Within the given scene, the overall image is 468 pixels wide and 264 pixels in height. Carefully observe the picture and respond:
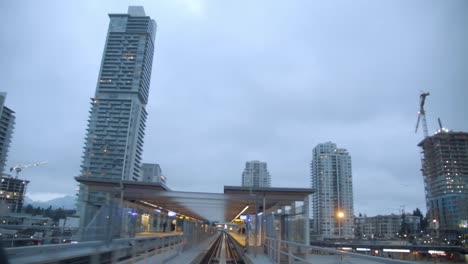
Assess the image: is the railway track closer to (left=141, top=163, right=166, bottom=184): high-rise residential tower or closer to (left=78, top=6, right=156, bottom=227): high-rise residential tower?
(left=78, top=6, right=156, bottom=227): high-rise residential tower

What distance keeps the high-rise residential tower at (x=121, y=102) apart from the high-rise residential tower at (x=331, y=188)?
8089 centimetres

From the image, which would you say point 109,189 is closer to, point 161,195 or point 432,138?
point 161,195

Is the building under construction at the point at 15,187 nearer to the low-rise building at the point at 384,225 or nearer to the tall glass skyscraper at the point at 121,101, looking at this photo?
the tall glass skyscraper at the point at 121,101

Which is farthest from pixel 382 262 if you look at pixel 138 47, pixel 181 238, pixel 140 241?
pixel 138 47

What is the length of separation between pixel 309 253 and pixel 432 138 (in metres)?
113

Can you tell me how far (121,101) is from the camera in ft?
543

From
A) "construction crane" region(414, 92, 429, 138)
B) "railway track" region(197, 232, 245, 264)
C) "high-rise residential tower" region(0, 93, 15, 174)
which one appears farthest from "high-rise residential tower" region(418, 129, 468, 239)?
"high-rise residential tower" region(0, 93, 15, 174)

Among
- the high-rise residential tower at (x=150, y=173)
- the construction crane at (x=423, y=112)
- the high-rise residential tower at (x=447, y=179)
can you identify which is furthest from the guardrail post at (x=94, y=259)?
the high-rise residential tower at (x=150, y=173)

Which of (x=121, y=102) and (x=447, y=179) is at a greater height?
(x=121, y=102)

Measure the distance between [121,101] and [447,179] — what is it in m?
136

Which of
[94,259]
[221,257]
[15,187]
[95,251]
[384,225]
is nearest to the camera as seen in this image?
[94,259]

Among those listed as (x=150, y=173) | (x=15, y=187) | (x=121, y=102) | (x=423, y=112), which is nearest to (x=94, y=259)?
(x=15, y=187)

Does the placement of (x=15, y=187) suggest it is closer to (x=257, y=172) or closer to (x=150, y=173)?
(x=150, y=173)

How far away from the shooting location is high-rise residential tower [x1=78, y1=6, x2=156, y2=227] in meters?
155
